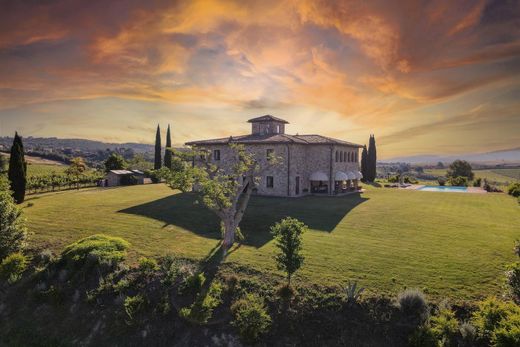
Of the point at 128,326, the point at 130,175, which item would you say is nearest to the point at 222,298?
the point at 128,326

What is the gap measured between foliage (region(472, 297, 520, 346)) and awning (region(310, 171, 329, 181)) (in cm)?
2851

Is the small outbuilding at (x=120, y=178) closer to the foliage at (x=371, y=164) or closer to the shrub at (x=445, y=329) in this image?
the foliage at (x=371, y=164)

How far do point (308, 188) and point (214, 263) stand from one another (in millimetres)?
26723

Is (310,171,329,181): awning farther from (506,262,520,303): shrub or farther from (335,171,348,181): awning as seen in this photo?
(506,262,520,303): shrub

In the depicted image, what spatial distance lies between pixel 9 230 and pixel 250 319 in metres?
16.8

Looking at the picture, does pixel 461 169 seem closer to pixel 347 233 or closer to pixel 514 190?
pixel 514 190

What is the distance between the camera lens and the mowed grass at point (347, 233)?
1522cm

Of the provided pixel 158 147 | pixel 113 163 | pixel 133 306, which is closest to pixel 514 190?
A: pixel 133 306

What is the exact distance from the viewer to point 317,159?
4197 centimetres

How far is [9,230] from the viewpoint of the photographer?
19.3 m

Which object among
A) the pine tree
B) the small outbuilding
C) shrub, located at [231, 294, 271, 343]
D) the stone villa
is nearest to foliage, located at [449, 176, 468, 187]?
the pine tree

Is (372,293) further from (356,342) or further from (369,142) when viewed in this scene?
(369,142)

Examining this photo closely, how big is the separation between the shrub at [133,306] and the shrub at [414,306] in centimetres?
1148

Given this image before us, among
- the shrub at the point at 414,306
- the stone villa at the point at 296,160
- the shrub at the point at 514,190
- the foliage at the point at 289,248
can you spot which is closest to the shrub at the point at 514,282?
the shrub at the point at 414,306
